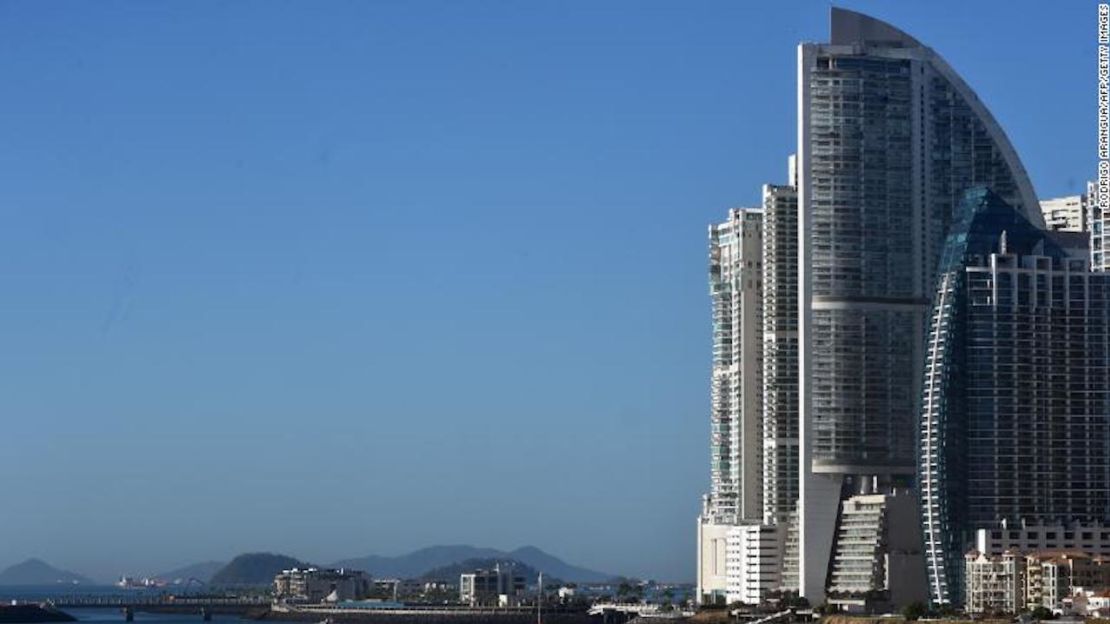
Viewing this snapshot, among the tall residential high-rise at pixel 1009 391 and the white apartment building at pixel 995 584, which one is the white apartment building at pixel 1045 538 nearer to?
the tall residential high-rise at pixel 1009 391

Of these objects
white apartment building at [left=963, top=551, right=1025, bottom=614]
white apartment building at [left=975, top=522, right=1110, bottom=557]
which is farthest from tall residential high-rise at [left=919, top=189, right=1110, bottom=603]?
white apartment building at [left=963, top=551, right=1025, bottom=614]

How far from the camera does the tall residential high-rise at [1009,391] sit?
18600 cm

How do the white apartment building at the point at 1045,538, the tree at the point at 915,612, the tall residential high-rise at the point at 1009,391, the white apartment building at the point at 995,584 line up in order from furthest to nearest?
1. the tall residential high-rise at the point at 1009,391
2. the white apartment building at the point at 1045,538
3. the white apartment building at the point at 995,584
4. the tree at the point at 915,612

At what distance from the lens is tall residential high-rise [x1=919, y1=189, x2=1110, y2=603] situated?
186000mm

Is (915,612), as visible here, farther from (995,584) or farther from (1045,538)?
(1045,538)

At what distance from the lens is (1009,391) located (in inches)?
7446

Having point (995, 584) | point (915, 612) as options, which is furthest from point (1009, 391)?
point (915, 612)

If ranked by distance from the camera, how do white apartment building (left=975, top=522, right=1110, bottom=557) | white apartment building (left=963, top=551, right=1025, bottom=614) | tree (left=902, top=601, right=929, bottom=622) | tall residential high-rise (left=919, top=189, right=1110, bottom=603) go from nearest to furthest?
tree (left=902, top=601, right=929, bottom=622)
white apartment building (left=963, top=551, right=1025, bottom=614)
white apartment building (left=975, top=522, right=1110, bottom=557)
tall residential high-rise (left=919, top=189, right=1110, bottom=603)

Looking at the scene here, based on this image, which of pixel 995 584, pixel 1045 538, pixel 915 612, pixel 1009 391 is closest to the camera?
pixel 915 612

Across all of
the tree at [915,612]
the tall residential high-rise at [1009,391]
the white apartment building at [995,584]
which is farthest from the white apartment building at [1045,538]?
the tree at [915,612]

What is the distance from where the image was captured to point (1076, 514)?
19338cm

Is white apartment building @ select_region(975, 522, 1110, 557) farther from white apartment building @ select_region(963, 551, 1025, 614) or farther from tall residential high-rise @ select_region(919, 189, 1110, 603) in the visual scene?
white apartment building @ select_region(963, 551, 1025, 614)

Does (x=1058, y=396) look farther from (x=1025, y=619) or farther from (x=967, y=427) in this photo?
(x=1025, y=619)

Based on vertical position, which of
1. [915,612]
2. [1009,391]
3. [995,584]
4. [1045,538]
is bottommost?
[915,612]
